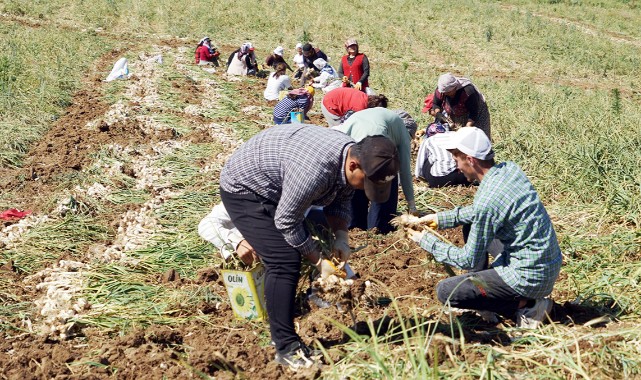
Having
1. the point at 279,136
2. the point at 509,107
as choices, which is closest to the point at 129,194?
the point at 279,136


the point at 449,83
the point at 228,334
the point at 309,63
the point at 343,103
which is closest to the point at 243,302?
the point at 228,334

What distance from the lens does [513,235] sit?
10.2 ft

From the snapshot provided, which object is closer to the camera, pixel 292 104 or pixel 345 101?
pixel 345 101

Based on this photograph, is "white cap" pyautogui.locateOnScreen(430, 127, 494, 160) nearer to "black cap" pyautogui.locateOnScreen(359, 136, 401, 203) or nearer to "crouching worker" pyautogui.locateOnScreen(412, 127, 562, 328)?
"crouching worker" pyautogui.locateOnScreen(412, 127, 562, 328)

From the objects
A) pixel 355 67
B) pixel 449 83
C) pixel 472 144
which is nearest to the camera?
pixel 472 144

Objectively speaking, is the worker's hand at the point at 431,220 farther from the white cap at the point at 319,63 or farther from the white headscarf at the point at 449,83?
the white cap at the point at 319,63

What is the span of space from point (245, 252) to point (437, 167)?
3.28 metres

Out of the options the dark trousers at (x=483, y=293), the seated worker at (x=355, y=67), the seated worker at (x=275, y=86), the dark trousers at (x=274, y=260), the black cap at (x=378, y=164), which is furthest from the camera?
the seated worker at (x=275, y=86)

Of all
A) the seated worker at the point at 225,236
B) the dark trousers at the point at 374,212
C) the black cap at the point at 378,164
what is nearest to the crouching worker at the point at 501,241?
the black cap at the point at 378,164

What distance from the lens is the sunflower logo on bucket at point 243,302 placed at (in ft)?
11.1

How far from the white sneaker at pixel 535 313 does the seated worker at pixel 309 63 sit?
29.7 feet

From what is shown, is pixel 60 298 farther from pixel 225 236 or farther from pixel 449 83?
pixel 449 83

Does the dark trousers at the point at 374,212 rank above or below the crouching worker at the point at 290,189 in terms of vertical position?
below

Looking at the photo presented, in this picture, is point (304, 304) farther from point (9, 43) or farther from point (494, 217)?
point (9, 43)
